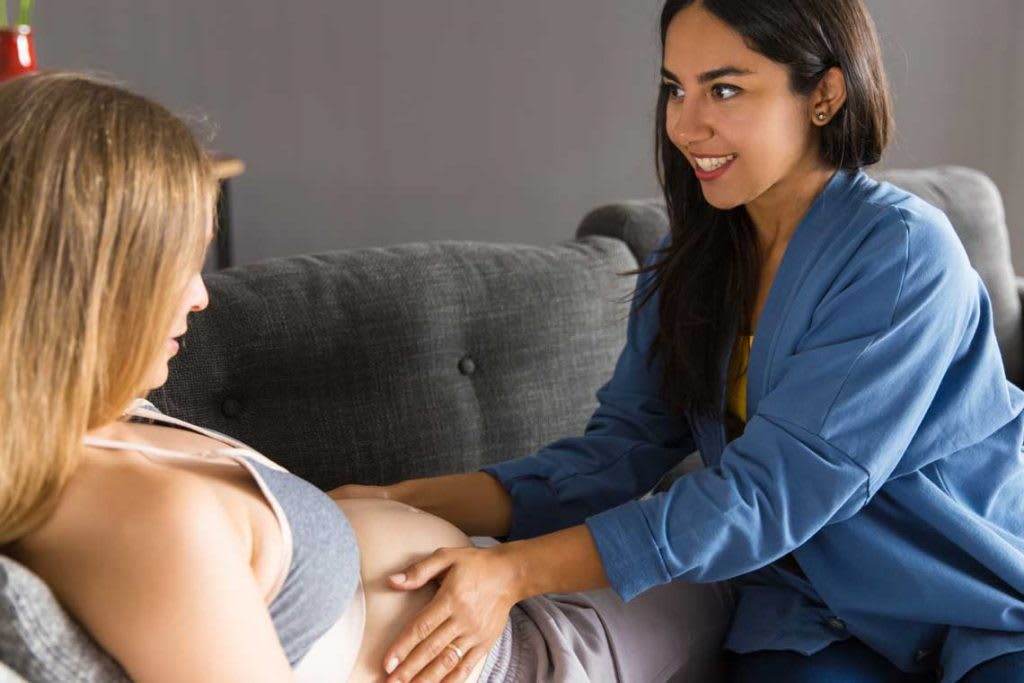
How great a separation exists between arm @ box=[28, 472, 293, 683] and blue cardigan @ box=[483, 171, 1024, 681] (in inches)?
19.7

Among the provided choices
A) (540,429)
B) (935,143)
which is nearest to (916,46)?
(935,143)

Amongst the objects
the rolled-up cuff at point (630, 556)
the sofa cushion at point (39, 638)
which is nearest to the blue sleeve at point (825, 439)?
the rolled-up cuff at point (630, 556)

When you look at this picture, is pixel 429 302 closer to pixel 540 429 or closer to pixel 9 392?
pixel 540 429

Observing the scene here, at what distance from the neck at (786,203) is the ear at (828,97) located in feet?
0.21

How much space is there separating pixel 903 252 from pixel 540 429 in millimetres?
655

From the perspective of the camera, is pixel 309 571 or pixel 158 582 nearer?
pixel 158 582

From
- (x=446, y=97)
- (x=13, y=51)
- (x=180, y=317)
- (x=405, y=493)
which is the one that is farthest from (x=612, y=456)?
(x=446, y=97)

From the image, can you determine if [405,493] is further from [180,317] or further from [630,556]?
[180,317]

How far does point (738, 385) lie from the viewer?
4.99 feet

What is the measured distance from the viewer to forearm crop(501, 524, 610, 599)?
1.26m

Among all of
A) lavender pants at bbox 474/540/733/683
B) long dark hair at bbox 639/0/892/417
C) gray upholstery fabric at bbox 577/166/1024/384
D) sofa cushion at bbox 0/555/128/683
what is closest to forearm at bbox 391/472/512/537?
lavender pants at bbox 474/540/733/683

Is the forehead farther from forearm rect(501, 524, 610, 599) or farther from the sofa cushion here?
the sofa cushion

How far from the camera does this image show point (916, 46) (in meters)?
3.29

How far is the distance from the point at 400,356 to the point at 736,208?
1.58 feet
